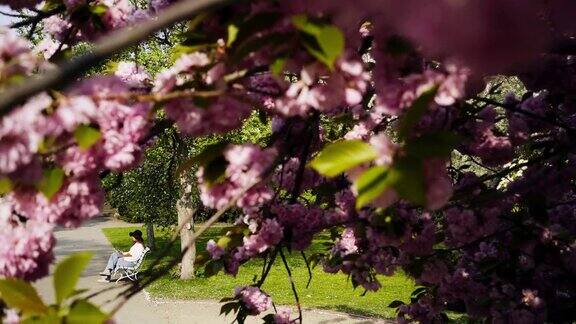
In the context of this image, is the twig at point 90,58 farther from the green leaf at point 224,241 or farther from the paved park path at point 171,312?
the paved park path at point 171,312

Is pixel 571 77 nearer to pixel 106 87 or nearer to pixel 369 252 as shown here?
pixel 369 252

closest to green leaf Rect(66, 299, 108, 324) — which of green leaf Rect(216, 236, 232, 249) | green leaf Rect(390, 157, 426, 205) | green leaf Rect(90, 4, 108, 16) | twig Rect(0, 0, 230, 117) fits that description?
green leaf Rect(390, 157, 426, 205)

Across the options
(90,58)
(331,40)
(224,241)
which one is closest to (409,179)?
(331,40)

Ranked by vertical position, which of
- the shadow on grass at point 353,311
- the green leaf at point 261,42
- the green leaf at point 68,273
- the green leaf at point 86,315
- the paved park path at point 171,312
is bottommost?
the paved park path at point 171,312

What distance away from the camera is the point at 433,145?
1.20 meters

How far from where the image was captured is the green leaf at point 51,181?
1.60 meters

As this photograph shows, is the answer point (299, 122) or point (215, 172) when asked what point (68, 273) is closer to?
point (215, 172)

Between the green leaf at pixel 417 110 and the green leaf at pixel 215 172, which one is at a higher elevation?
the green leaf at pixel 417 110

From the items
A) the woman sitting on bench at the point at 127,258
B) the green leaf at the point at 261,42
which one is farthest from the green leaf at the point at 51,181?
the woman sitting on bench at the point at 127,258

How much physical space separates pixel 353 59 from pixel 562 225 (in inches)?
97.8

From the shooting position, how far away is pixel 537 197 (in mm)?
3010

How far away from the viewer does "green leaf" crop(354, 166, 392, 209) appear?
116cm

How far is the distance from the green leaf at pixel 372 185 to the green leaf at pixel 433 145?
0.22 ft

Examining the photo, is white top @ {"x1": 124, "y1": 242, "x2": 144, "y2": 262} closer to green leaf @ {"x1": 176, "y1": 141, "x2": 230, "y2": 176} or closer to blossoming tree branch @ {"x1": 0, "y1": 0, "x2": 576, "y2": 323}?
blossoming tree branch @ {"x1": 0, "y1": 0, "x2": 576, "y2": 323}
